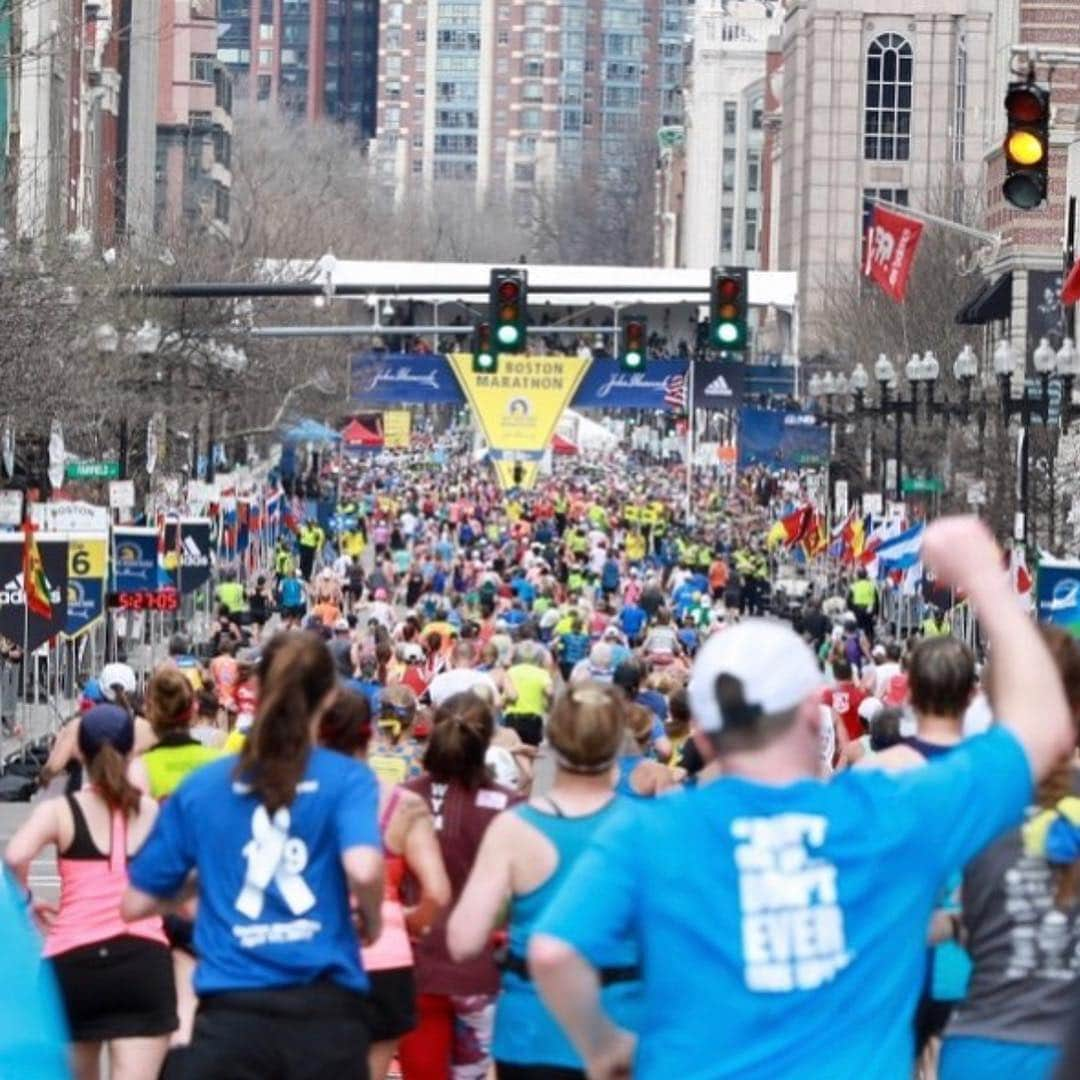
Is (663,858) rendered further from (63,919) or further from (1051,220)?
(1051,220)

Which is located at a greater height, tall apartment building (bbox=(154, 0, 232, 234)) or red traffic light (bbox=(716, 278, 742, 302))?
tall apartment building (bbox=(154, 0, 232, 234))

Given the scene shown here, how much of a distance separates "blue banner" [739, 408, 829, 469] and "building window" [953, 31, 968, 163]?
4118cm

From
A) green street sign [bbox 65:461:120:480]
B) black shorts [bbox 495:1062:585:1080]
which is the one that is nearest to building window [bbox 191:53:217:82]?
green street sign [bbox 65:461:120:480]

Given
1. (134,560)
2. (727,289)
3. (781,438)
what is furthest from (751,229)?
(134,560)

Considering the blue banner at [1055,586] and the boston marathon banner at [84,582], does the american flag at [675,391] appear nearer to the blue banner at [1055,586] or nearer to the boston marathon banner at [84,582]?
the boston marathon banner at [84,582]

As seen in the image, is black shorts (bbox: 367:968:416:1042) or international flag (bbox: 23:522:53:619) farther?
international flag (bbox: 23:522:53:619)

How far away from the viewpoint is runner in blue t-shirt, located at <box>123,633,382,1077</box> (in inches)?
292

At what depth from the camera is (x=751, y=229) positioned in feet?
575

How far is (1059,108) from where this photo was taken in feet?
190

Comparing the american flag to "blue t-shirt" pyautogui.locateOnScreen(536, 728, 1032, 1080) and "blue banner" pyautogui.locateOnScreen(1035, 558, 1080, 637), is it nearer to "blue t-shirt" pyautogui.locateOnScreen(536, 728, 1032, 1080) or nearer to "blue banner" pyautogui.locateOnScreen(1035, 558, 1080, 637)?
"blue banner" pyautogui.locateOnScreen(1035, 558, 1080, 637)

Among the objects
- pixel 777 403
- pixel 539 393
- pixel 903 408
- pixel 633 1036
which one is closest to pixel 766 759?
pixel 633 1036

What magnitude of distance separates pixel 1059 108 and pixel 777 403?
103ft

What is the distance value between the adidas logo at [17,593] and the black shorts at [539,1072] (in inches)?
810

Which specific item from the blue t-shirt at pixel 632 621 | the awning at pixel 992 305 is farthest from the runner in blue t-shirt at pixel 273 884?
the awning at pixel 992 305
